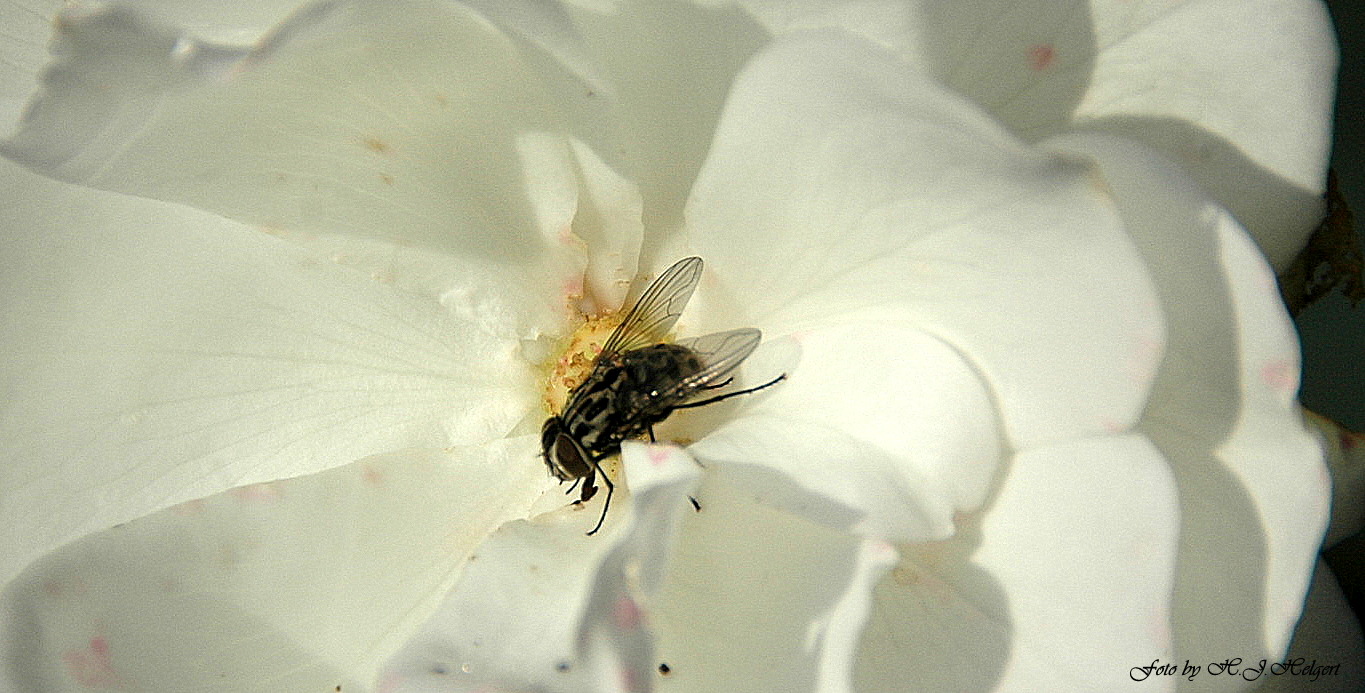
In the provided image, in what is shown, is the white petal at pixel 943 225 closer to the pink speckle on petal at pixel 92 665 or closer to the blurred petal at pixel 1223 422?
the blurred petal at pixel 1223 422

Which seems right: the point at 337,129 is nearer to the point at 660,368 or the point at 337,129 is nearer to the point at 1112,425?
the point at 660,368

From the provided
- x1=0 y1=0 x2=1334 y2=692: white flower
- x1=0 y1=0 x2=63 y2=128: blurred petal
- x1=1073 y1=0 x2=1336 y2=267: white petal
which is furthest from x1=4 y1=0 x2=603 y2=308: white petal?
x1=1073 y1=0 x2=1336 y2=267: white petal

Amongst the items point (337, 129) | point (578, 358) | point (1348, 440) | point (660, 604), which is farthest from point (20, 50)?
point (1348, 440)

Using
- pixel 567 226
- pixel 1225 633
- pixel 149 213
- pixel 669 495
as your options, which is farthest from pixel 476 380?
pixel 1225 633

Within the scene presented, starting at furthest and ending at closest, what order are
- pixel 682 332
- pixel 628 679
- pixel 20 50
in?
pixel 682 332, pixel 20 50, pixel 628 679

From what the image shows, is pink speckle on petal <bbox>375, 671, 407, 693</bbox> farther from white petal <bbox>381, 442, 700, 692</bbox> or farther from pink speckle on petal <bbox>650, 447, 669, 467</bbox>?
pink speckle on petal <bbox>650, 447, 669, 467</bbox>

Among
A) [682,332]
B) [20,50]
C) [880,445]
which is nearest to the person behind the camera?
[880,445]
